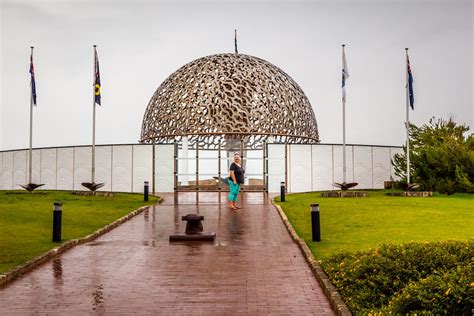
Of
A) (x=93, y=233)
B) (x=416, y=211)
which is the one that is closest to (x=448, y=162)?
(x=416, y=211)

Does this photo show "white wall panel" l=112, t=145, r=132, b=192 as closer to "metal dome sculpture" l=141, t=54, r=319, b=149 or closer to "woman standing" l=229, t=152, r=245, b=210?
"metal dome sculpture" l=141, t=54, r=319, b=149

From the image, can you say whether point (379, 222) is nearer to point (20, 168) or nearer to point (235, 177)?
point (235, 177)

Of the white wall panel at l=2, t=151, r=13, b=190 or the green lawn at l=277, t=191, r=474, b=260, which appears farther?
the white wall panel at l=2, t=151, r=13, b=190

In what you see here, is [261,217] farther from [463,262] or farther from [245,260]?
[463,262]

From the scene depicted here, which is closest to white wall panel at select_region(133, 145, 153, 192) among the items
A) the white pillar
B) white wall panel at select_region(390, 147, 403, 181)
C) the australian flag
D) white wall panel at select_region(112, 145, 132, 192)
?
white wall panel at select_region(112, 145, 132, 192)

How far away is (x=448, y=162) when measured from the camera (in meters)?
24.0

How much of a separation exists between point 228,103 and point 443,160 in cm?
988

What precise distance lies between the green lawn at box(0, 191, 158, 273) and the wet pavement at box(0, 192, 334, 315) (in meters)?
0.66

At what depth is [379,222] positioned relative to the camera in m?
13.7

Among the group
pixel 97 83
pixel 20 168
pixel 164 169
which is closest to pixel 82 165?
pixel 20 168

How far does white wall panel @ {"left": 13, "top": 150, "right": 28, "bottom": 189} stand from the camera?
103 ft

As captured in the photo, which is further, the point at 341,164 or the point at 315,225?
the point at 341,164

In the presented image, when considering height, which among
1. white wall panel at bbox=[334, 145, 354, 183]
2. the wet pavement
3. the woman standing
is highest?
white wall panel at bbox=[334, 145, 354, 183]

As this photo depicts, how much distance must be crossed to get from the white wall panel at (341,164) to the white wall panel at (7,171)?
17.7m
